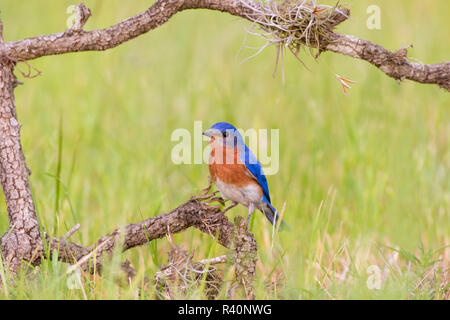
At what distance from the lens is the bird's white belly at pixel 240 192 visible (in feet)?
12.6

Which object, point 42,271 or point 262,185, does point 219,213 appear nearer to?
point 262,185

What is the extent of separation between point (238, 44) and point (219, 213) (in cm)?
566

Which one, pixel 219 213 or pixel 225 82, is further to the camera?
pixel 225 82

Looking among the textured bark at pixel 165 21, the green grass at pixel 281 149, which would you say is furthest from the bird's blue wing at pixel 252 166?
the textured bark at pixel 165 21

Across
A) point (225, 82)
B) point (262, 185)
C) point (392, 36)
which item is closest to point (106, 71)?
point (225, 82)

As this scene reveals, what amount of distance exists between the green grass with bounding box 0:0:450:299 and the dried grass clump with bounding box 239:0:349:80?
3.20 feet

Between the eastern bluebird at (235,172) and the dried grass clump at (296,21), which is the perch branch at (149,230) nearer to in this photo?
the eastern bluebird at (235,172)

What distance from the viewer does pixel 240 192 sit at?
3.85m

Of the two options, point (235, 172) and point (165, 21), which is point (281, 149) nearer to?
point (235, 172)

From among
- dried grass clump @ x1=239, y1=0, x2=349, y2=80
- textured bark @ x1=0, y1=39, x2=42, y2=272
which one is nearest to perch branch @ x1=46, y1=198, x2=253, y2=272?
textured bark @ x1=0, y1=39, x2=42, y2=272

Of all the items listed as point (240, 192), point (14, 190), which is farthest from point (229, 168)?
point (14, 190)

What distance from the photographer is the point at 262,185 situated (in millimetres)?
4004

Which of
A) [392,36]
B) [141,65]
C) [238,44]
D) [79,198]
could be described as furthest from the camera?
[238,44]

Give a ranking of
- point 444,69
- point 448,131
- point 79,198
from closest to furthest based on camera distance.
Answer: point 444,69, point 79,198, point 448,131
